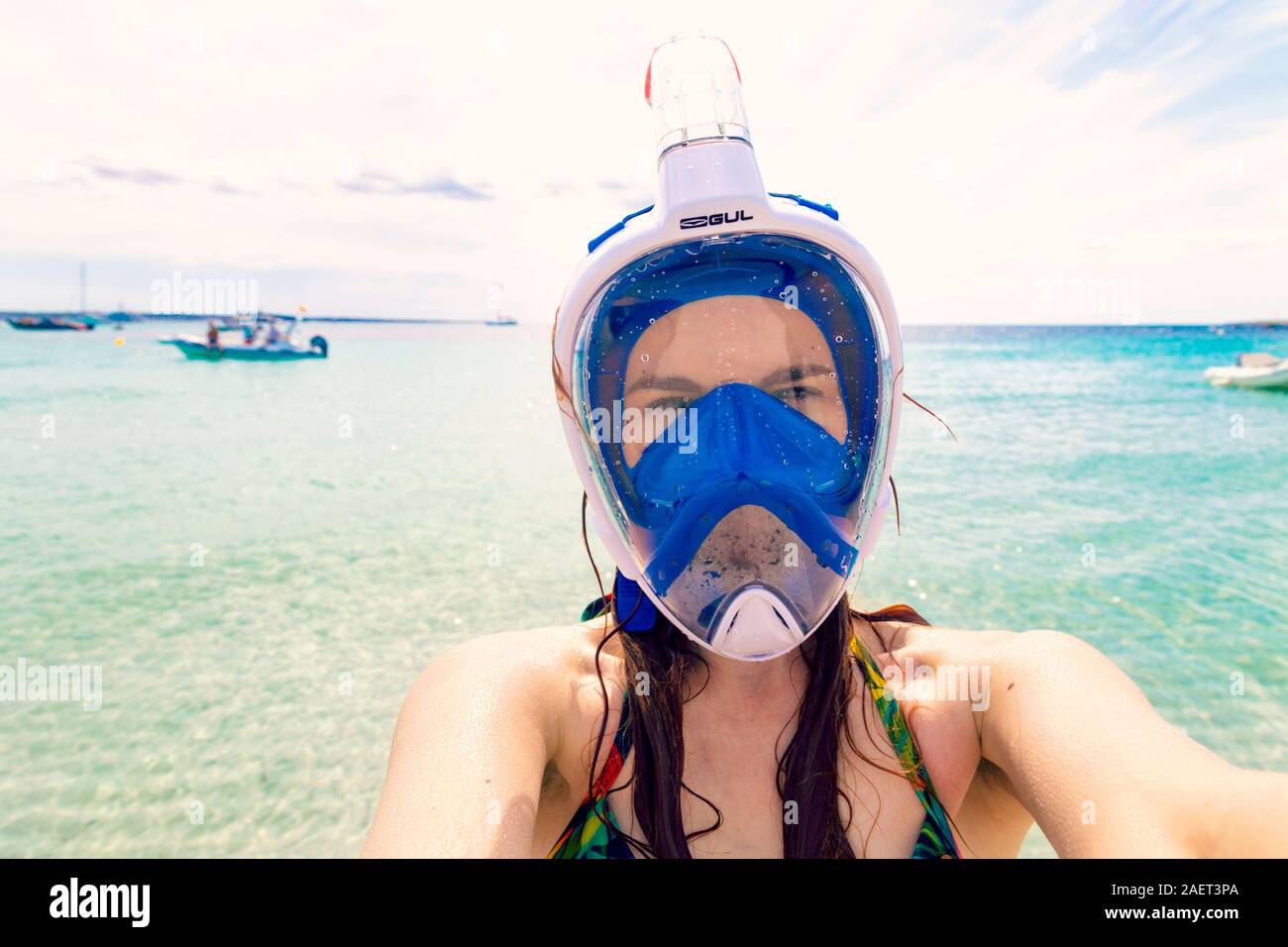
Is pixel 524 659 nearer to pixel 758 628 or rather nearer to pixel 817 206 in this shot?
pixel 758 628

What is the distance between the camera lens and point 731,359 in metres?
1.70

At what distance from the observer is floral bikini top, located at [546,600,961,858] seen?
5.04ft

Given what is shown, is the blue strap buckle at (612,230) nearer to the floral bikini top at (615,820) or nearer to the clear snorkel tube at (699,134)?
the clear snorkel tube at (699,134)

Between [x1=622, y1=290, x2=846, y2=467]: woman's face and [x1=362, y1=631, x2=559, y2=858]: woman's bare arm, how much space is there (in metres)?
0.59

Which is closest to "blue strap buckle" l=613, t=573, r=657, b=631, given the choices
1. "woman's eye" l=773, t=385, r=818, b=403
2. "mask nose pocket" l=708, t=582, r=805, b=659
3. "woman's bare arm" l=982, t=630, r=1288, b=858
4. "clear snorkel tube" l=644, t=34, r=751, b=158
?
"mask nose pocket" l=708, t=582, r=805, b=659

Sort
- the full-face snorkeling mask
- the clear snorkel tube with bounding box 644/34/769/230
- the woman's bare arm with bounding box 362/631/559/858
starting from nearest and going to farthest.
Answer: the woman's bare arm with bounding box 362/631/559/858 < the clear snorkel tube with bounding box 644/34/769/230 < the full-face snorkeling mask

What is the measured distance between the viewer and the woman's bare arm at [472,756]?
1.25 meters

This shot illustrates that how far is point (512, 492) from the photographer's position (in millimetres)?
10406

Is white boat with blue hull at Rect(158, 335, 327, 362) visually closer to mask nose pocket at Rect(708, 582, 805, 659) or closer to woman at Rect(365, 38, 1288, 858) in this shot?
woman at Rect(365, 38, 1288, 858)

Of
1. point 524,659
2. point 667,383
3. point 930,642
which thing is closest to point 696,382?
point 667,383

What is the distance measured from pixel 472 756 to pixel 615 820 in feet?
1.33
